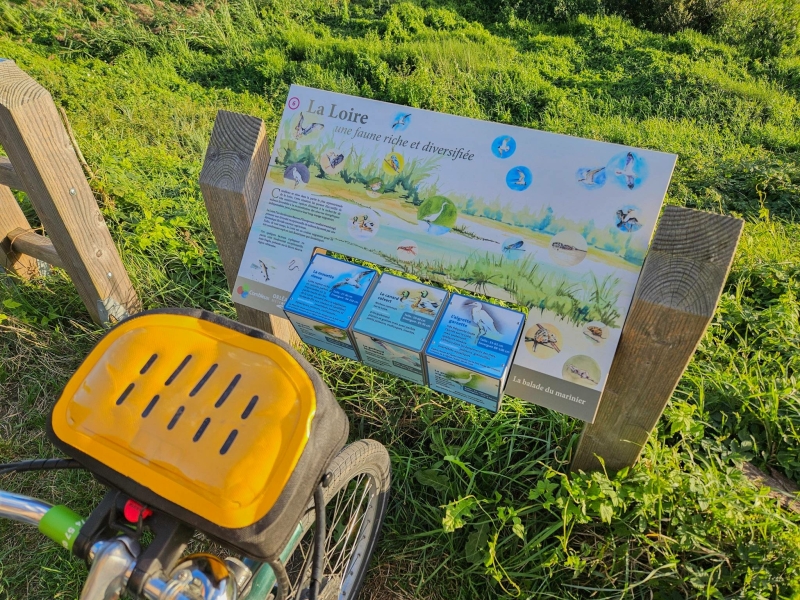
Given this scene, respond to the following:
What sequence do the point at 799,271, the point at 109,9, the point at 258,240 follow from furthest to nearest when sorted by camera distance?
the point at 109,9
the point at 799,271
the point at 258,240

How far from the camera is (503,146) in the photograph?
146 cm

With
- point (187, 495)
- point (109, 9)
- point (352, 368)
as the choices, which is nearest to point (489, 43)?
point (109, 9)

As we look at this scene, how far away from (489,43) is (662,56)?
2786 millimetres

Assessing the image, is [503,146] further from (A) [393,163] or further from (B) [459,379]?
(B) [459,379]

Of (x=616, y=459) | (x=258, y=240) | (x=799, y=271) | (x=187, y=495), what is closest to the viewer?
(x=187, y=495)

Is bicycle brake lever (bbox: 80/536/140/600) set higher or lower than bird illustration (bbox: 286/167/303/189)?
lower

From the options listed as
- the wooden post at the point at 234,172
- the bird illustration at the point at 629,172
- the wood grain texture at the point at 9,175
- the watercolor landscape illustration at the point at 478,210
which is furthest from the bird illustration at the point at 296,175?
the wood grain texture at the point at 9,175

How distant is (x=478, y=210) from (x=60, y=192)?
1869 mm

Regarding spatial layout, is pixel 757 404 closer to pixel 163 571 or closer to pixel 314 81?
pixel 163 571

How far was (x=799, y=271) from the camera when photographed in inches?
105

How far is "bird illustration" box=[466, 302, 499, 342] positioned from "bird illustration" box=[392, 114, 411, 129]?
2.07ft

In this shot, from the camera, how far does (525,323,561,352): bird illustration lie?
4.71 feet

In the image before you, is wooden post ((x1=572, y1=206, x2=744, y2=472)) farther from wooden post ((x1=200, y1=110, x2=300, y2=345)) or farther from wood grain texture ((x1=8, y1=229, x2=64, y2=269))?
wood grain texture ((x1=8, y1=229, x2=64, y2=269))

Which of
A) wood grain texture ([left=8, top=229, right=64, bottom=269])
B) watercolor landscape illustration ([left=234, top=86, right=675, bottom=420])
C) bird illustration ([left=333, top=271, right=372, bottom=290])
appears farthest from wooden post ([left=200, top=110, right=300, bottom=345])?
wood grain texture ([left=8, top=229, right=64, bottom=269])
